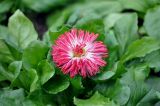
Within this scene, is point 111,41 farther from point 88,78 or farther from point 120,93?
point 120,93

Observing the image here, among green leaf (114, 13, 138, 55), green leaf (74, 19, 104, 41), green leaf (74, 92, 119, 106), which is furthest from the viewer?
green leaf (114, 13, 138, 55)

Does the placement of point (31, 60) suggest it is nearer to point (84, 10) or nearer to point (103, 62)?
point (103, 62)

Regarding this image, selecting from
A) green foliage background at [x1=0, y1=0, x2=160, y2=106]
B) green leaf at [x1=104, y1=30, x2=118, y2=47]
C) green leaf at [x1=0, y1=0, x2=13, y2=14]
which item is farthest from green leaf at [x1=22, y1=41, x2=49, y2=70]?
green leaf at [x1=0, y1=0, x2=13, y2=14]

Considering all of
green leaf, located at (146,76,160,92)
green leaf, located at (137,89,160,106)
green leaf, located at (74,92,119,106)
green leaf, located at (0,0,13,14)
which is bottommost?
green leaf, located at (146,76,160,92)

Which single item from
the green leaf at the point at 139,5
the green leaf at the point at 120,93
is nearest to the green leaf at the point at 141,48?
the green leaf at the point at 120,93

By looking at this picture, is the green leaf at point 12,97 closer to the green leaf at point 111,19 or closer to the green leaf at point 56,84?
the green leaf at point 56,84

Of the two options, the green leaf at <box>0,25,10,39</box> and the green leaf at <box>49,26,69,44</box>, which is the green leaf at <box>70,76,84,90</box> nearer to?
the green leaf at <box>49,26,69,44</box>
